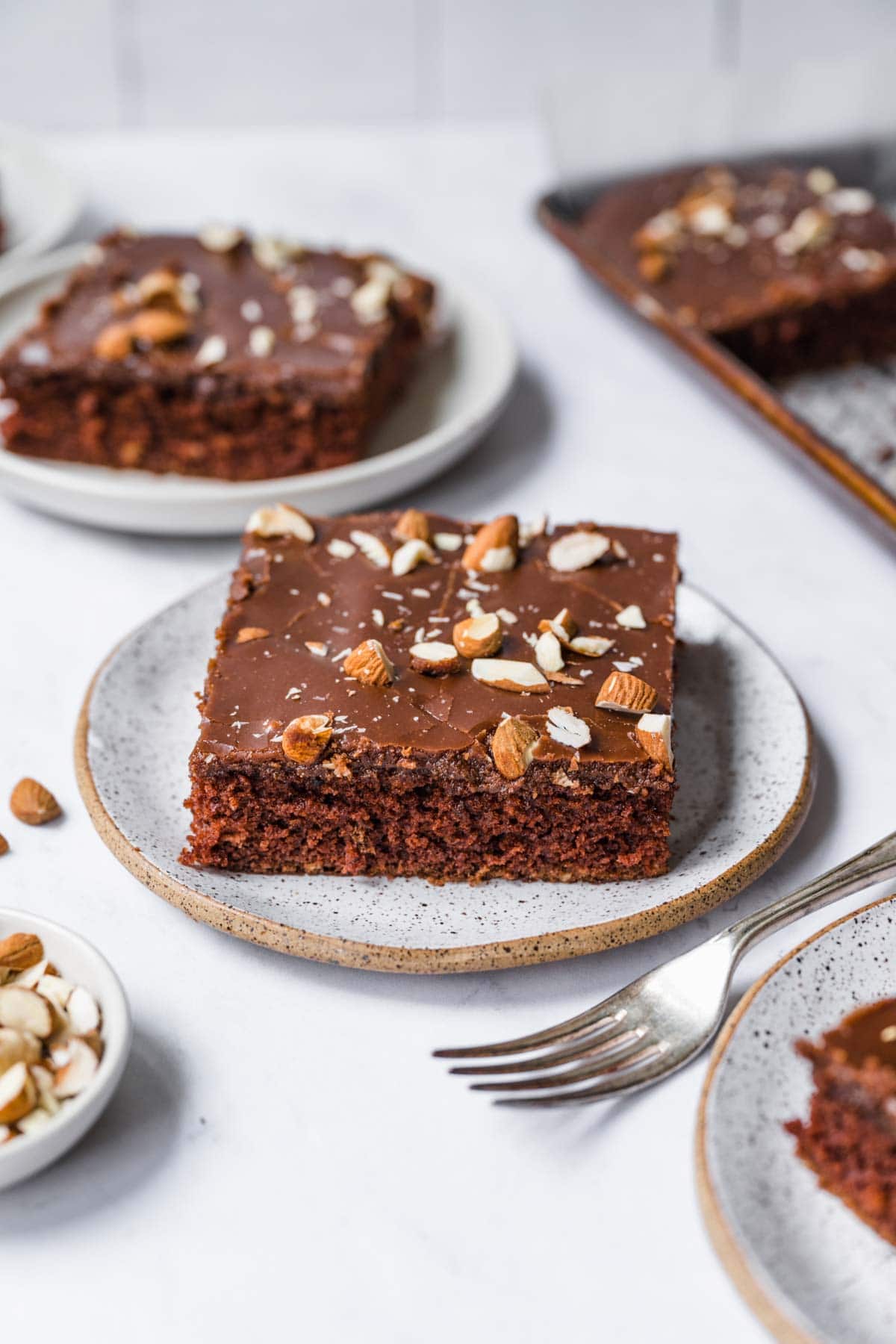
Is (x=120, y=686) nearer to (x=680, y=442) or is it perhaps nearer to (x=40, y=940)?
(x=40, y=940)

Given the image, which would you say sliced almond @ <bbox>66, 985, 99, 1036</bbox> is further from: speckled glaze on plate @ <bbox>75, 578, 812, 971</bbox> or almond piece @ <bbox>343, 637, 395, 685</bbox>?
almond piece @ <bbox>343, 637, 395, 685</bbox>

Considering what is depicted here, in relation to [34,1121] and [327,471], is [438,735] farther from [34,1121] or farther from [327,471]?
[327,471]

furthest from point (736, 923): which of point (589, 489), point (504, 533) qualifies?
point (589, 489)

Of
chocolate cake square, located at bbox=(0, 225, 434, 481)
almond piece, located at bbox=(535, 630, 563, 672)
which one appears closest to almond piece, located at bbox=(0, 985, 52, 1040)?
almond piece, located at bbox=(535, 630, 563, 672)

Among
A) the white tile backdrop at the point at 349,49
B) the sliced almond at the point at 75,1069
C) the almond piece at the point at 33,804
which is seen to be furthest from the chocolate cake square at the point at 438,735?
the white tile backdrop at the point at 349,49

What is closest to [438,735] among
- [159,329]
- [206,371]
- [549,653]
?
[549,653]

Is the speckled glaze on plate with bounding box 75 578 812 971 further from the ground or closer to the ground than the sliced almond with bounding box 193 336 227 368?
closer to the ground
